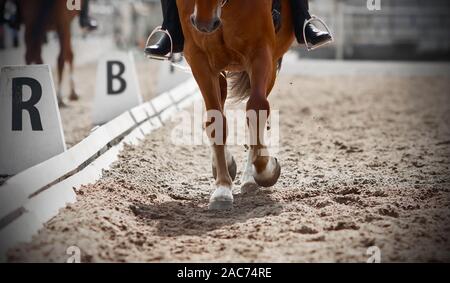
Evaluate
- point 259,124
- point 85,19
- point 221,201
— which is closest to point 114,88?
point 85,19

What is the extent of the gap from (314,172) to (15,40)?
9198mm

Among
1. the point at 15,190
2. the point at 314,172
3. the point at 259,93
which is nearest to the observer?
the point at 15,190

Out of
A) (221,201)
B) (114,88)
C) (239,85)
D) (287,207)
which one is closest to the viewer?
(287,207)

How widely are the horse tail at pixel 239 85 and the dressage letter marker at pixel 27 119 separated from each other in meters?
1.35

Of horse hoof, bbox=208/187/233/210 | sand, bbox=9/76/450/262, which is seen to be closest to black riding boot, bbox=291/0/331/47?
sand, bbox=9/76/450/262

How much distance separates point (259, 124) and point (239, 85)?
0.73 meters

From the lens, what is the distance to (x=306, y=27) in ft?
17.0

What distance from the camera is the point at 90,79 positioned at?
14203 millimetres

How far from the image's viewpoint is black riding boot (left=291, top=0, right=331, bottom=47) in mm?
5148

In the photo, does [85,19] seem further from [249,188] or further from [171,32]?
[249,188]

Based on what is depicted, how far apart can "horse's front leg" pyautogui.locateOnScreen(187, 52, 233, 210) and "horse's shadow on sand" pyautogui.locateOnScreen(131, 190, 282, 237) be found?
9cm

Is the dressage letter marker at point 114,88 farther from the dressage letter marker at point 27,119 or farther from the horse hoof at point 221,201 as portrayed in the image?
the horse hoof at point 221,201

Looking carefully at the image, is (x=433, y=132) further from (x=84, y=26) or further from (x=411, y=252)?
(x=84, y=26)
